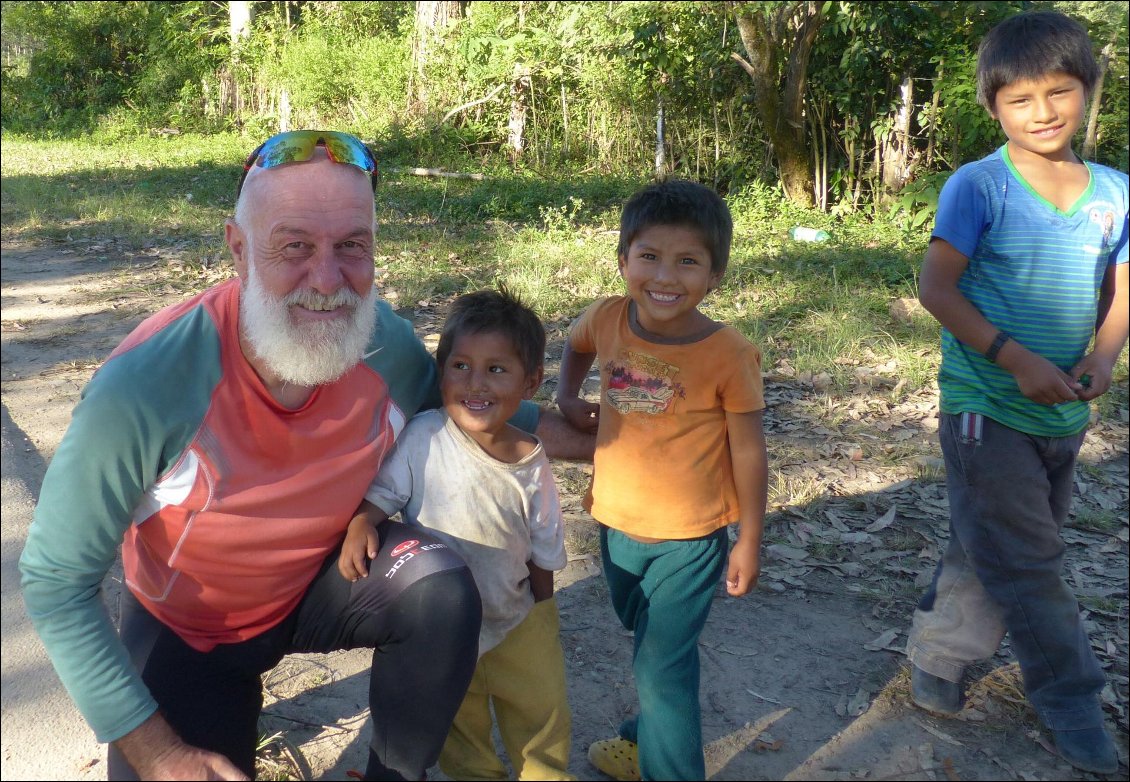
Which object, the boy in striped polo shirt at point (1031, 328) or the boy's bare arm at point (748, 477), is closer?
the boy's bare arm at point (748, 477)

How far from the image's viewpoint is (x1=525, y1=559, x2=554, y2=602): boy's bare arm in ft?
8.80

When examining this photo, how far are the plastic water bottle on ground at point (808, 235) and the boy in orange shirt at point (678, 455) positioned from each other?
689 centimetres

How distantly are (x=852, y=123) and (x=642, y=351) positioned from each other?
883 cm

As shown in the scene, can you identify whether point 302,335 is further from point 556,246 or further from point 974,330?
point 556,246

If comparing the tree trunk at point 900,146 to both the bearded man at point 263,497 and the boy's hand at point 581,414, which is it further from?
the bearded man at point 263,497

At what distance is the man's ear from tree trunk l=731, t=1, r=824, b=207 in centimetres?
802

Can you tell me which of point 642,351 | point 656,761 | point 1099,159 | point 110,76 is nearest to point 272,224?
point 642,351

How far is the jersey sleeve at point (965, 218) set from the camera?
291 centimetres

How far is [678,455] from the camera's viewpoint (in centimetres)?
261

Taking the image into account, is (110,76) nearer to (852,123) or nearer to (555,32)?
(555,32)

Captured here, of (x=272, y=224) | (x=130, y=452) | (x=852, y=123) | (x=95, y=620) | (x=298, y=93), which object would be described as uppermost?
(x=298, y=93)

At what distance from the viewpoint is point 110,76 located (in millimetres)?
22281

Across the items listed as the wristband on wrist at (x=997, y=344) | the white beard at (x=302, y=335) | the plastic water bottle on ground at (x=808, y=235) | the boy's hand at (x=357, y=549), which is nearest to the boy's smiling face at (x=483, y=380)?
the white beard at (x=302, y=335)

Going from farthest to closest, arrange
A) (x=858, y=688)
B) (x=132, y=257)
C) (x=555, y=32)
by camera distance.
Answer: (x=555, y=32) < (x=132, y=257) < (x=858, y=688)
